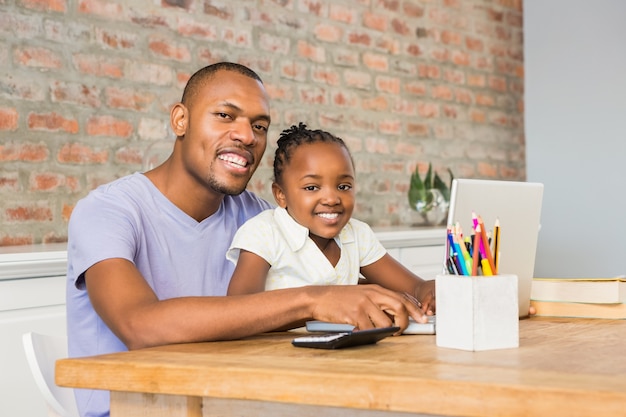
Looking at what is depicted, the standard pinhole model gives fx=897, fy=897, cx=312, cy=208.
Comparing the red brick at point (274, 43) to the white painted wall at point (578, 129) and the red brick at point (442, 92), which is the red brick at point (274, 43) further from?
the white painted wall at point (578, 129)

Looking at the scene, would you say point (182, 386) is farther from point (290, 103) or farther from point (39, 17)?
point (290, 103)

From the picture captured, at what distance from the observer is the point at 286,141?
2.01 m

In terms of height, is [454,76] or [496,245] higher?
[454,76]

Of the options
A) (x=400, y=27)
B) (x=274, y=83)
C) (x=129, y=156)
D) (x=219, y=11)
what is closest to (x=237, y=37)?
(x=219, y=11)

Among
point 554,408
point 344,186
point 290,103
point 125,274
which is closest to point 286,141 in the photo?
point 344,186

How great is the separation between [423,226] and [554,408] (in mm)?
3049

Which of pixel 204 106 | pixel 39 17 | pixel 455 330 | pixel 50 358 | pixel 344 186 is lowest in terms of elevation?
pixel 50 358

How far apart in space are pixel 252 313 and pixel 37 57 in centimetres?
173

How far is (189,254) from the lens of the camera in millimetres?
1812

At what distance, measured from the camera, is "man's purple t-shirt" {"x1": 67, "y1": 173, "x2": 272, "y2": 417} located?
159cm

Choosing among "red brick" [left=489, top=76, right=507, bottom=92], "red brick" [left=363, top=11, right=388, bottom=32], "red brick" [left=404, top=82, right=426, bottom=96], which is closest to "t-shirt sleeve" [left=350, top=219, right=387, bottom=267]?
"red brick" [left=363, top=11, right=388, bottom=32]

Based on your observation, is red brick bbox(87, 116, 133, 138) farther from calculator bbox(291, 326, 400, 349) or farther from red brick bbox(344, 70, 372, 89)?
calculator bbox(291, 326, 400, 349)

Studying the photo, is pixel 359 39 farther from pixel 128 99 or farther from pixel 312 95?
pixel 128 99

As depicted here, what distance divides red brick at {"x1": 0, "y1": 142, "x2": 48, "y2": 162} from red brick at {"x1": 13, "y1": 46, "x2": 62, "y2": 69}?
251mm
